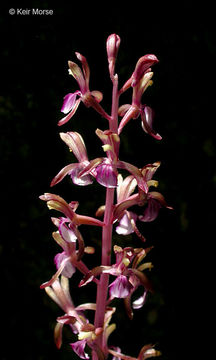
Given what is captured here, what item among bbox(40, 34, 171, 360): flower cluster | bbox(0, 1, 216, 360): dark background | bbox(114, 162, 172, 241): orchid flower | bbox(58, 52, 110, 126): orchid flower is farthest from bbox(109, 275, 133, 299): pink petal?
bbox(0, 1, 216, 360): dark background

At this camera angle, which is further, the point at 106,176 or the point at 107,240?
the point at 107,240

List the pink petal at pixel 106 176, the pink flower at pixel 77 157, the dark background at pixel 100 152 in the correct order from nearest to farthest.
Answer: the pink petal at pixel 106 176, the pink flower at pixel 77 157, the dark background at pixel 100 152

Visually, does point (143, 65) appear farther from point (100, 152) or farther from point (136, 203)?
point (100, 152)

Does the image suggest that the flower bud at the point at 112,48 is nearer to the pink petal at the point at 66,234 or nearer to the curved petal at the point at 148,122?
the curved petal at the point at 148,122

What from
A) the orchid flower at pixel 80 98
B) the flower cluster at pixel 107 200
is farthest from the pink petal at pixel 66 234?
the orchid flower at pixel 80 98

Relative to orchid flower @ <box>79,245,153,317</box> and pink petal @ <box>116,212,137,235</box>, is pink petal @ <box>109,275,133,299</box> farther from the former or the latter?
pink petal @ <box>116,212,137,235</box>

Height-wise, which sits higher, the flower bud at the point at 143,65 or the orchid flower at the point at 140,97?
the flower bud at the point at 143,65

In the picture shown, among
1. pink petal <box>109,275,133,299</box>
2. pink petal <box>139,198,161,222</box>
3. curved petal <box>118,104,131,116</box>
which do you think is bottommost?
pink petal <box>109,275,133,299</box>

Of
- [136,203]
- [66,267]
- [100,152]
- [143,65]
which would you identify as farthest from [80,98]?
[100,152]

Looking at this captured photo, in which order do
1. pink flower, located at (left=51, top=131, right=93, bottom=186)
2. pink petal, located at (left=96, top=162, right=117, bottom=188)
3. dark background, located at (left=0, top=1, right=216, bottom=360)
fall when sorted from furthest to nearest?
dark background, located at (left=0, top=1, right=216, bottom=360)
pink flower, located at (left=51, top=131, right=93, bottom=186)
pink petal, located at (left=96, top=162, right=117, bottom=188)
